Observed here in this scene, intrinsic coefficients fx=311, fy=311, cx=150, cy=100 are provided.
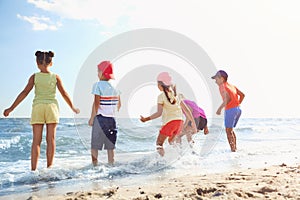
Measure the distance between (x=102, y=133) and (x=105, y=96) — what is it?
0.57m

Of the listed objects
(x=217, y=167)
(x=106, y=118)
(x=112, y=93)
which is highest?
(x=112, y=93)

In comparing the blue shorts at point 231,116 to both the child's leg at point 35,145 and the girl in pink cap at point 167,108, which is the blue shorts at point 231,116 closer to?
the girl in pink cap at point 167,108

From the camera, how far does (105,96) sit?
481 centimetres

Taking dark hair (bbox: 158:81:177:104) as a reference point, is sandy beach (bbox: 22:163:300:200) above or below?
below

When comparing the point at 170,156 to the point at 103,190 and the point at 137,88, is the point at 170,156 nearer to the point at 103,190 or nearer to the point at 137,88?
the point at 137,88

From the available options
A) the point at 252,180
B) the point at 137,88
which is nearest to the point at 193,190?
the point at 252,180

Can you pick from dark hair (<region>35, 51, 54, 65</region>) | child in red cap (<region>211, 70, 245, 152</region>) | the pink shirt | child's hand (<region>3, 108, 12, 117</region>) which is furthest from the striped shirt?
child in red cap (<region>211, 70, 245, 152</region>)

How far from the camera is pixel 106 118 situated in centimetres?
484

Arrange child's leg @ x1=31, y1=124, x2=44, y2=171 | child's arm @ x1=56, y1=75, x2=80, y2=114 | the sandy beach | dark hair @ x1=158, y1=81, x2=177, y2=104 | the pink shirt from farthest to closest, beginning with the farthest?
the pink shirt
dark hair @ x1=158, y1=81, x2=177, y2=104
child's arm @ x1=56, y1=75, x2=80, y2=114
child's leg @ x1=31, y1=124, x2=44, y2=171
the sandy beach

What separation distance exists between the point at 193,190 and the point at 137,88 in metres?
3.82

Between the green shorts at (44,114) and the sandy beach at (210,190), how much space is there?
4.90 feet

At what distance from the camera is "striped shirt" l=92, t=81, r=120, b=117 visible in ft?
15.7

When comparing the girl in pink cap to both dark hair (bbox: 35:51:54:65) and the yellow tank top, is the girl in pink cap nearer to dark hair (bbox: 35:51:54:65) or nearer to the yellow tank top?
the yellow tank top

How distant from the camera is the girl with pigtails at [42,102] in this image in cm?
434
